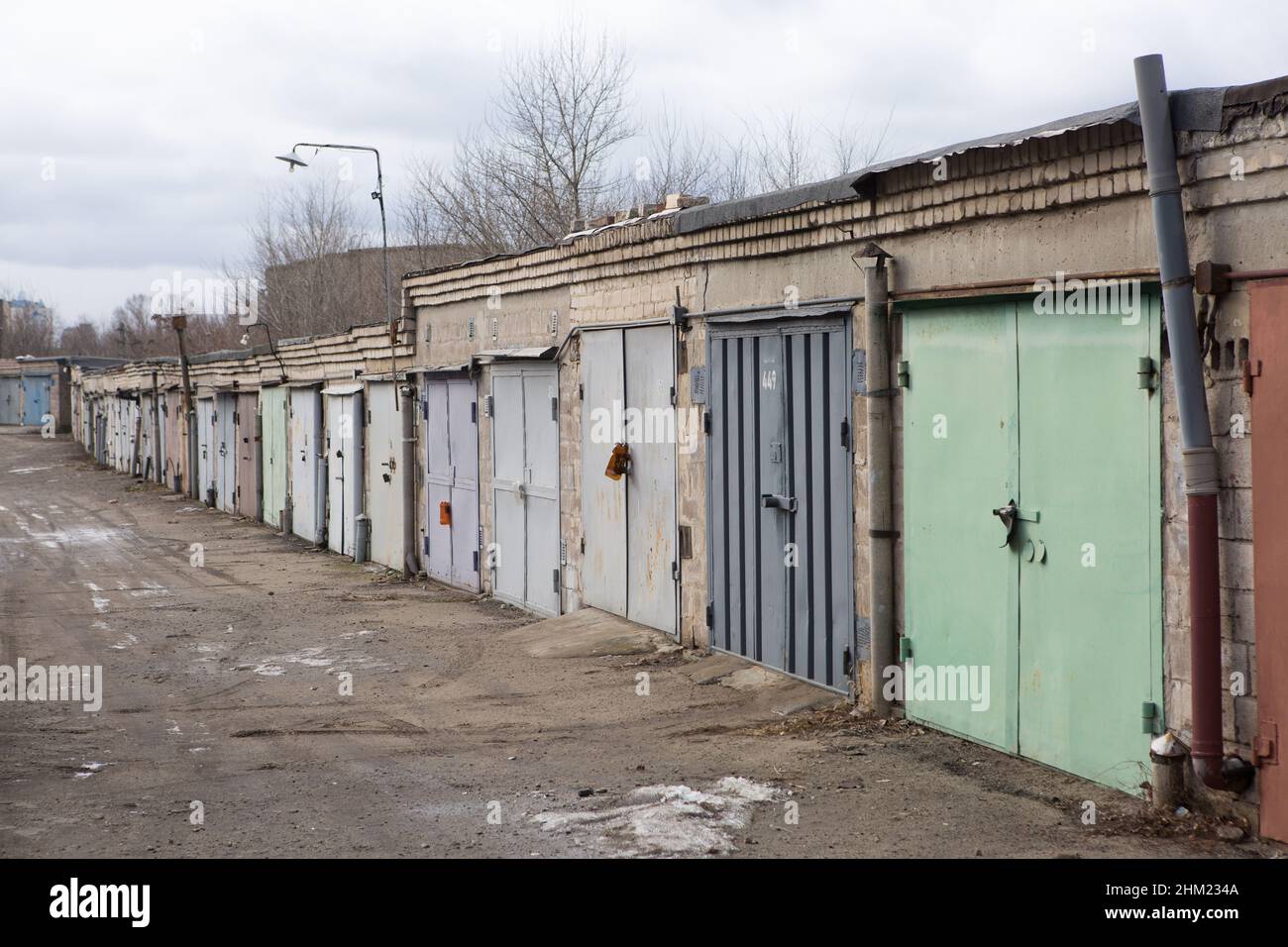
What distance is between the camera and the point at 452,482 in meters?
15.2

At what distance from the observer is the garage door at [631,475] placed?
10555 millimetres

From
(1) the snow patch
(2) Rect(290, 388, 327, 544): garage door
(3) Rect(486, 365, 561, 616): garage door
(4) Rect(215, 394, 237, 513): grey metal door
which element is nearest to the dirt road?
(1) the snow patch

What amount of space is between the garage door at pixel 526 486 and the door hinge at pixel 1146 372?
23.7 feet

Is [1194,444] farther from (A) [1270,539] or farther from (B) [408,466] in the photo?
(B) [408,466]

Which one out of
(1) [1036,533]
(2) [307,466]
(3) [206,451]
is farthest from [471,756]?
(3) [206,451]

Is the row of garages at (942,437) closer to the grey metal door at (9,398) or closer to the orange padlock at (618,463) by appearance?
the orange padlock at (618,463)

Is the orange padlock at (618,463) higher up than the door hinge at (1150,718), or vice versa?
the orange padlock at (618,463)

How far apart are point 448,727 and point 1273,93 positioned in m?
5.91

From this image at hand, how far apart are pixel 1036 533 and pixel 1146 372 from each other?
113 cm

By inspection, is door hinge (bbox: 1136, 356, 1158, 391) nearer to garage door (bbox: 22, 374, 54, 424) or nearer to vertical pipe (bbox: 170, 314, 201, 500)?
vertical pipe (bbox: 170, 314, 201, 500)

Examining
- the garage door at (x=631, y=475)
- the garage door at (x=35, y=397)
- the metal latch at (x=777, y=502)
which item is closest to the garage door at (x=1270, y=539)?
the metal latch at (x=777, y=502)
